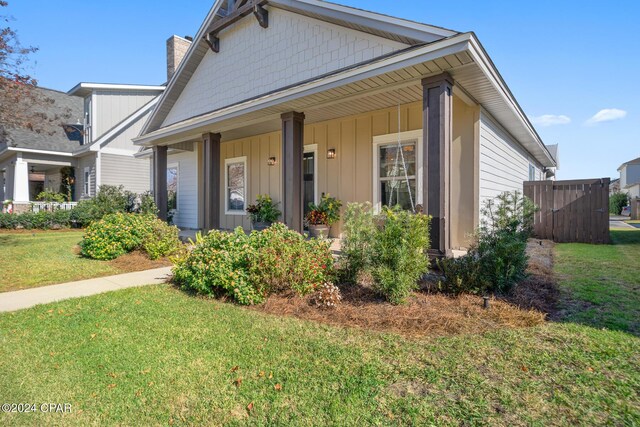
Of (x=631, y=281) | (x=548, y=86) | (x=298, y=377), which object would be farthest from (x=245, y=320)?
(x=548, y=86)

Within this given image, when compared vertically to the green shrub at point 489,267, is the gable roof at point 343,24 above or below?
above

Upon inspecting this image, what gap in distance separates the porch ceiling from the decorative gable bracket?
2290 mm

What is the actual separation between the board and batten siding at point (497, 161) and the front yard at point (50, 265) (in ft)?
22.0

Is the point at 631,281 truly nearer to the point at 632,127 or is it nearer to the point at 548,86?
the point at 548,86

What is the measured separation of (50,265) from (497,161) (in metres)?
9.66

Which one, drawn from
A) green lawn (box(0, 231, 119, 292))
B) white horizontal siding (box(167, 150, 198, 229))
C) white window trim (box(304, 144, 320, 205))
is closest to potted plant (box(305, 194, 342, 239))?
white window trim (box(304, 144, 320, 205))

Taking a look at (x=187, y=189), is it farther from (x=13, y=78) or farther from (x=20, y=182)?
(x=20, y=182)

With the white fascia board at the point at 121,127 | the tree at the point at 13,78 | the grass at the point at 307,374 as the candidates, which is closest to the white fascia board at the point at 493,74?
the grass at the point at 307,374

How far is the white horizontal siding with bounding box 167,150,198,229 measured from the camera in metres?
12.8

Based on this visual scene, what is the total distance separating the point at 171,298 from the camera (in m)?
4.55

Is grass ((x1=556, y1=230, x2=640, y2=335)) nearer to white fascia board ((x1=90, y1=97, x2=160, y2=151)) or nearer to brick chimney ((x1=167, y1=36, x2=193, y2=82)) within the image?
brick chimney ((x1=167, y1=36, x2=193, y2=82))

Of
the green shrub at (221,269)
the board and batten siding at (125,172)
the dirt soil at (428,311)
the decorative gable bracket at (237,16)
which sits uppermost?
the decorative gable bracket at (237,16)

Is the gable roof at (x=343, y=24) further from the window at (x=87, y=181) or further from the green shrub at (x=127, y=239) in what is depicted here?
the window at (x=87, y=181)

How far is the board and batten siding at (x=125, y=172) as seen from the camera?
664 inches
